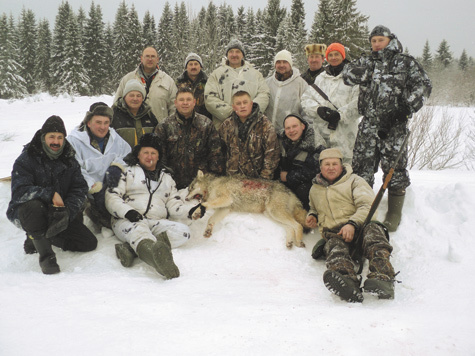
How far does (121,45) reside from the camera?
123 feet

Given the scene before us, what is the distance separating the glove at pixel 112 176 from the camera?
4.62 m

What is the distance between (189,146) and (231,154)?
2.50ft

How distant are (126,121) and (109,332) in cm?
411

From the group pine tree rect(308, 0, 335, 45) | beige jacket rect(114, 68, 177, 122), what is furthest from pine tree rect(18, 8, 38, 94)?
beige jacket rect(114, 68, 177, 122)

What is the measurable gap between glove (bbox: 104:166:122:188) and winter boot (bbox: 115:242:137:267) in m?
0.96

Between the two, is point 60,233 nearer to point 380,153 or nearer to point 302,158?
point 302,158

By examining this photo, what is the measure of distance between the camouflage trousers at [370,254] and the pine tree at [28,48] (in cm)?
4590

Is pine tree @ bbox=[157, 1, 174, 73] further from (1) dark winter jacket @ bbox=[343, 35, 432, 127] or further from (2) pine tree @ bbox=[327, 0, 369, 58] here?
(1) dark winter jacket @ bbox=[343, 35, 432, 127]

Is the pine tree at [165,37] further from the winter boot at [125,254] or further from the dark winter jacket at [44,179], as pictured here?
the winter boot at [125,254]

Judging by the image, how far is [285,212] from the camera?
5059mm

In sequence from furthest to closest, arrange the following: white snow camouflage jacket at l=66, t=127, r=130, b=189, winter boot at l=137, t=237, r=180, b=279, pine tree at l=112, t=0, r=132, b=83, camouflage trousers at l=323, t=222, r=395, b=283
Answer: pine tree at l=112, t=0, r=132, b=83 < white snow camouflage jacket at l=66, t=127, r=130, b=189 < winter boot at l=137, t=237, r=180, b=279 < camouflage trousers at l=323, t=222, r=395, b=283

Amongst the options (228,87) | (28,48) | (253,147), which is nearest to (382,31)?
(253,147)

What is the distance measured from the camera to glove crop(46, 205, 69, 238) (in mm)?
3928

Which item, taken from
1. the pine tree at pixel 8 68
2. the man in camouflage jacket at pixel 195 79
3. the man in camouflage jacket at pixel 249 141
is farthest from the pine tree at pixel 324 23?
the pine tree at pixel 8 68
